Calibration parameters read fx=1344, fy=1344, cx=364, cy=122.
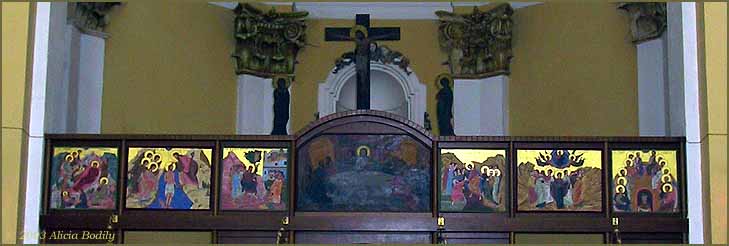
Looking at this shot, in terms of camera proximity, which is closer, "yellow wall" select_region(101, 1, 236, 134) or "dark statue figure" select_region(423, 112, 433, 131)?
"yellow wall" select_region(101, 1, 236, 134)

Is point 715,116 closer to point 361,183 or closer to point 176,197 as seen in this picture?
point 361,183

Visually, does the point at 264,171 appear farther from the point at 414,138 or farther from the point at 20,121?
the point at 20,121

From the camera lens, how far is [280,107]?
21.5 metres

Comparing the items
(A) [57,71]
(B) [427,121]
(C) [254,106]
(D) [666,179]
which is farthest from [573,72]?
(A) [57,71]

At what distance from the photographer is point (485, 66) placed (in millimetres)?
21312

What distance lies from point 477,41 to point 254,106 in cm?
369

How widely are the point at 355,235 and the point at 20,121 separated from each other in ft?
13.8

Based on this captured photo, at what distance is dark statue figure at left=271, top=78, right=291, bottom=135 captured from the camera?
21.4 m

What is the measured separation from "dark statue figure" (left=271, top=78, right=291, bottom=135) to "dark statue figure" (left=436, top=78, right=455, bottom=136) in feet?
7.99

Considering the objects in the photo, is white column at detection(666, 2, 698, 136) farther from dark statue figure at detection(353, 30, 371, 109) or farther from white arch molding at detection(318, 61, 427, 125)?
white arch molding at detection(318, 61, 427, 125)

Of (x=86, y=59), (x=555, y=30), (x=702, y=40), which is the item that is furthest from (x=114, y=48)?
(x=702, y=40)

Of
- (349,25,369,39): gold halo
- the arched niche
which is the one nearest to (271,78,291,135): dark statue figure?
(349,25,369,39): gold halo

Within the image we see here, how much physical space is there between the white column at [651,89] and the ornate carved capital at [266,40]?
548 cm

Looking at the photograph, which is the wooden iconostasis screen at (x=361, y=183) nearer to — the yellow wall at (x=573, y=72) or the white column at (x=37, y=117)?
the white column at (x=37, y=117)
